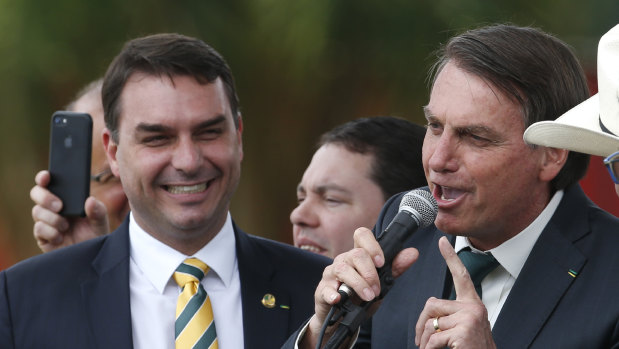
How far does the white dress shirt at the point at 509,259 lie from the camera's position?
3330 mm

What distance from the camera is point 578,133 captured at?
9.41 feet

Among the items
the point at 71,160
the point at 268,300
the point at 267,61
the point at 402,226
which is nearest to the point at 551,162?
the point at 402,226

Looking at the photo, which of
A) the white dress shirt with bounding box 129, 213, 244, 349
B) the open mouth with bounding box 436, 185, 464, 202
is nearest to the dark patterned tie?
the open mouth with bounding box 436, 185, 464, 202

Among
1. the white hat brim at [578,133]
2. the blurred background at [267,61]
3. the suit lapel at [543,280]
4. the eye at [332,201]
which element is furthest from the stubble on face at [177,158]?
Result: the blurred background at [267,61]

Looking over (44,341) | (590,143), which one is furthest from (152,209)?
(590,143)

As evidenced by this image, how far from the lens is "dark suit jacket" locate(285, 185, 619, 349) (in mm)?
3062

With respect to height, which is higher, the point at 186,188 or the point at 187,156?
the point at 187,156

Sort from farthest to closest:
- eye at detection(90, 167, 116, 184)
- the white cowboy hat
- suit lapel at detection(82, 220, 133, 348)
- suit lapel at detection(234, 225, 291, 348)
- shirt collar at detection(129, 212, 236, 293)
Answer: eye at detection(90, 167, 116, 184), shirt collar at detection(129, 212, 236, 293), suit lapel at detection(234, 225, 291, 348), suit lapel at detection(82, 220, 133, 348), the white cowboy hat

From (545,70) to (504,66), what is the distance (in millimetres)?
166

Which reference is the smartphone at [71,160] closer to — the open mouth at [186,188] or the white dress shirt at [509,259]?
the open mouth at [186,188]

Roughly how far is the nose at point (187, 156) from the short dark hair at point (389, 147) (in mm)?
1205

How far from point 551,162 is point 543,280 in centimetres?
43

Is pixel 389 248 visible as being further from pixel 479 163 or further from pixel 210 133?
pixel 210 133

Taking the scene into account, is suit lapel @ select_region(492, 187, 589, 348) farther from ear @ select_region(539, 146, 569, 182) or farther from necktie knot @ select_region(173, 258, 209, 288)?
necktie knot @ select_region(173, 258, 209, 288)
